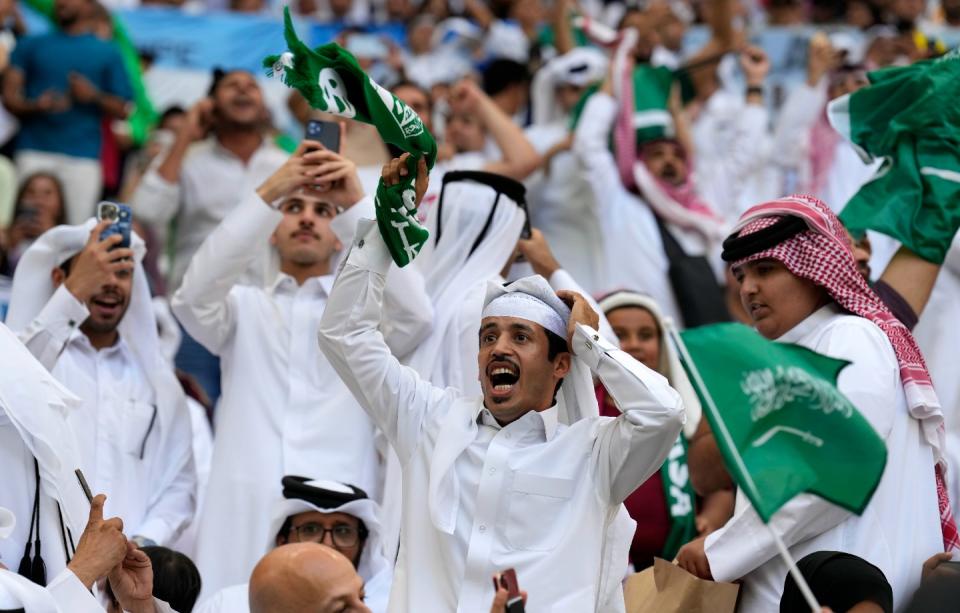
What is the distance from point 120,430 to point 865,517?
10.1ft

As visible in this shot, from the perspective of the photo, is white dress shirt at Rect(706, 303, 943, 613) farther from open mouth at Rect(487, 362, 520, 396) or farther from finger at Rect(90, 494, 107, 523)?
finger at Rect(90, 494, 107, 523)

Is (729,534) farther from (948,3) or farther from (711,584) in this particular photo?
(948,3)

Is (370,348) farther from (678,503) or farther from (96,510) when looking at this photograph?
(678,503)

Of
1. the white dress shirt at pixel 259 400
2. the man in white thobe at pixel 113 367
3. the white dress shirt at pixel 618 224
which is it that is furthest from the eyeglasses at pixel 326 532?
the white dress shirt at pixel 618 224

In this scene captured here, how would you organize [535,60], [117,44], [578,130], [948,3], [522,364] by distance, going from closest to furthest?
[522,364] < [578,130] < [117,44] < [535,60] < [948,3]

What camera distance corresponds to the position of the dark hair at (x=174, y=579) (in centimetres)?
582

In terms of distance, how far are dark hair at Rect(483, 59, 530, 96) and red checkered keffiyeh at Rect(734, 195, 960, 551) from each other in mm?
5904

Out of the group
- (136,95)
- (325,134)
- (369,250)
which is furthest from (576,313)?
(136,95)

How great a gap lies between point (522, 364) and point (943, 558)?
5.02 ft

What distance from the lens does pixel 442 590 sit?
16.5 feet

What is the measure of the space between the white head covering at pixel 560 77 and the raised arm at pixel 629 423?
610cm

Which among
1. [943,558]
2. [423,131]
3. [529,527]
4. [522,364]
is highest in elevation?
[423,131]

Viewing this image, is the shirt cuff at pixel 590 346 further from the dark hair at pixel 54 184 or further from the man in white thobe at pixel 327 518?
the dark hair at pixel 54 184

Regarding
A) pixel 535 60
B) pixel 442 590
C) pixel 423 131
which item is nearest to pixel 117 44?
pixel 535 60
